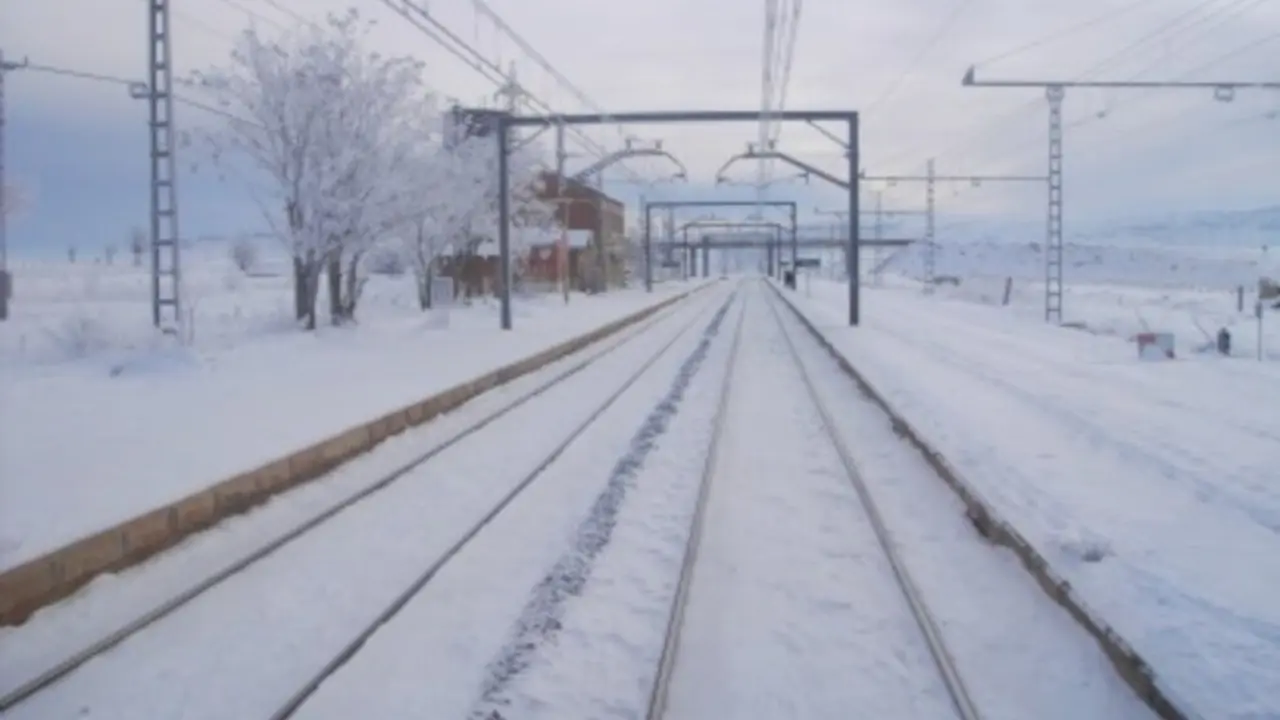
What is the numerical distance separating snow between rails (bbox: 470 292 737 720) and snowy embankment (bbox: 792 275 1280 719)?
300cm

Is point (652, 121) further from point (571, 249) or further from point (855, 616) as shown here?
point (571, 249)

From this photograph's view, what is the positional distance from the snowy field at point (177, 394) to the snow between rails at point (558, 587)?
316 cm

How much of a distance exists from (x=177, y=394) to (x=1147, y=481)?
12709 millimetres

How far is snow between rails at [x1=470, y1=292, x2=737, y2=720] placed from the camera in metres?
5.88

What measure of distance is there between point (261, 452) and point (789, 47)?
1461cm

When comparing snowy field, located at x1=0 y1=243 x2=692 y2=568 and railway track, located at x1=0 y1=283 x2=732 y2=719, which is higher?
snowy field, located at x1=0 y1=243 x2=692 y2=568

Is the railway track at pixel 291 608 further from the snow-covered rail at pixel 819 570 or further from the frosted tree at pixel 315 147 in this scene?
the frosted tree at pixel 315 147

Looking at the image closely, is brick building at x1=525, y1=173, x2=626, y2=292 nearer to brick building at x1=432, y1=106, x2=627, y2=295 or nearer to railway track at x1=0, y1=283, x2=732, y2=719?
brick building at x1=432, y1=106, x2=627, y2=295

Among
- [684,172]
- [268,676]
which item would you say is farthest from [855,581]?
[684,172]

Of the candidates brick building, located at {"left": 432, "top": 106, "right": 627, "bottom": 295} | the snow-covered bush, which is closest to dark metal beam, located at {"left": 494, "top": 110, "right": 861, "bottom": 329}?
brick building, located at {"left": 432, "top": 106, "right": 627, "bottom": 295}

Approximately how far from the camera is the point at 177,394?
17.2 m

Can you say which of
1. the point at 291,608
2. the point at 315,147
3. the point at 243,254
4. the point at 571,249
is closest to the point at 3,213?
the point at 315,147

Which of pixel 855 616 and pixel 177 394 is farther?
pixel 177 394

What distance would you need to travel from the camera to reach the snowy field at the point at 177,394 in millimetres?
9867
